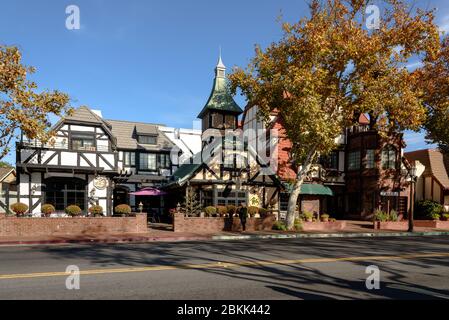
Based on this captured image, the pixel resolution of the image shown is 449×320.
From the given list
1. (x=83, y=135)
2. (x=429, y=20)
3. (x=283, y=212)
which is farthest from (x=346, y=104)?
(x=83, y=135)

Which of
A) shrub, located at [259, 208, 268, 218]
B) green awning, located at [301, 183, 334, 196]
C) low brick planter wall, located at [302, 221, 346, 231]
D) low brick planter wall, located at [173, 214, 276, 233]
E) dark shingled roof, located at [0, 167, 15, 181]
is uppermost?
dark shingled roof, located at [0, 167, 15, 181]

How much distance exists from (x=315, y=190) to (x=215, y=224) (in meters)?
11.2

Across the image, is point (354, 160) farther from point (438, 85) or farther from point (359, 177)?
point (438, 85)

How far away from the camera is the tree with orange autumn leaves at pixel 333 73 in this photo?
19.0 metres

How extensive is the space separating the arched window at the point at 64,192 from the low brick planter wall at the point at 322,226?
1426cm

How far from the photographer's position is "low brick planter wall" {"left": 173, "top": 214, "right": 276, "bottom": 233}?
790 inches

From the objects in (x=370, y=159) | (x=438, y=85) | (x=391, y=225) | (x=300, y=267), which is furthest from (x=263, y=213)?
(x=438, y=85)

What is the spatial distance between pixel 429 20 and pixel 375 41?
4.26m

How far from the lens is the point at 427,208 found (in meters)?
28.9

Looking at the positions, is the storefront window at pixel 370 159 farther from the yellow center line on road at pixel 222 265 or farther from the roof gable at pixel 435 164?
the yellow center line on road at pixel 222 265

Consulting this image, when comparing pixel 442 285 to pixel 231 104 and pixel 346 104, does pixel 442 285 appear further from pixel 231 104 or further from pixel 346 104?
pixel 231 104

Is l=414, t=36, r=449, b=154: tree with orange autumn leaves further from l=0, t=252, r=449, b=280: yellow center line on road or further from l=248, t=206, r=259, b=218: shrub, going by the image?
l=0, t=252, r=449, b=280: yellow center line on road

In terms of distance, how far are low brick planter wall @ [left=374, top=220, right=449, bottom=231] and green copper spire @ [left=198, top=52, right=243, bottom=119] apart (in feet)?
43.4

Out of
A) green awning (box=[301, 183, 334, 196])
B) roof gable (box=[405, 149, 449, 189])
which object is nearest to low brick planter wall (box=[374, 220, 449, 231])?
green awning (box=[301, 183, 334, 196])
